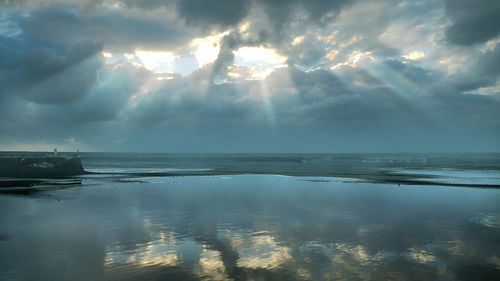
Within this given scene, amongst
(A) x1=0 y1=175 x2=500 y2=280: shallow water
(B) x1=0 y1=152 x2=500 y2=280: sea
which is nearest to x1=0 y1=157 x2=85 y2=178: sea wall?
(A) x1=0 y1=175 x2=500 y2=280: shallow water

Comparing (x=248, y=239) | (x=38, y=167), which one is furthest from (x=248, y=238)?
(x=38, y=167)

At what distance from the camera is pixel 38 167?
73625mm

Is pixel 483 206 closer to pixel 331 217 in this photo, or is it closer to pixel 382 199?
pixel 382 199

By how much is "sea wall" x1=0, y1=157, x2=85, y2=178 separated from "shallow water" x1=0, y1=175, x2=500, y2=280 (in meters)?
42.4

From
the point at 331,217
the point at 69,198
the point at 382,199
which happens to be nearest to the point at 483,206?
the point at 382,199

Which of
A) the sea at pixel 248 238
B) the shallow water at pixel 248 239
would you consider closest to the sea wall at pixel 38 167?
the shallow water at pixel 248 239

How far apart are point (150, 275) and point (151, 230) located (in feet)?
27.4

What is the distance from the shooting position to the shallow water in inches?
565

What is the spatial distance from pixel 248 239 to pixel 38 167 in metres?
72.2

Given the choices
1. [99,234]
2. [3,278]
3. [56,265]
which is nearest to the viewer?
[3,278]

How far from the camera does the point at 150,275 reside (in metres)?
13.7

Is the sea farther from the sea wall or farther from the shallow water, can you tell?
the sea wall

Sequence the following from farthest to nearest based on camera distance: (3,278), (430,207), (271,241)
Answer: (430,207), (271,241), (3,278)

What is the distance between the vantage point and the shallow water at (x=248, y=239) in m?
14.4
